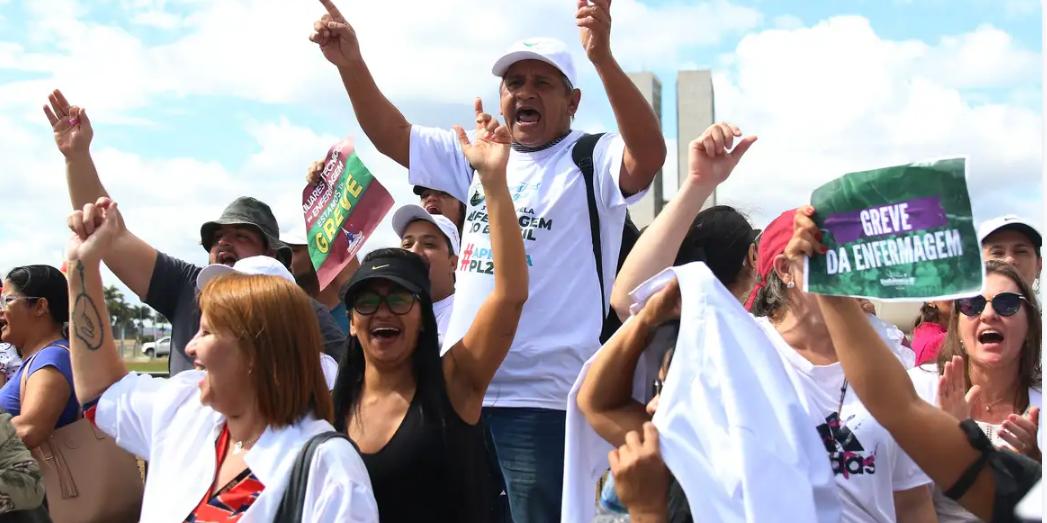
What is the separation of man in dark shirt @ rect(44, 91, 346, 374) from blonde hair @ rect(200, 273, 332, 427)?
646 mm

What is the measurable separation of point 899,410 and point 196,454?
1675 mm

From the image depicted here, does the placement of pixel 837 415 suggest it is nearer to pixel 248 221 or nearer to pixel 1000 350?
pixel 1000 350

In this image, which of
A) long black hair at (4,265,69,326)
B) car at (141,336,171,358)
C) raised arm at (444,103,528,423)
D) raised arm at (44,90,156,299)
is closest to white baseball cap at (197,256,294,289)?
raised arm at (44,90,156,299)

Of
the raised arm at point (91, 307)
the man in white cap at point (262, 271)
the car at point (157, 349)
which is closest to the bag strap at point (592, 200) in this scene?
the man in white cap at point (262, 271)

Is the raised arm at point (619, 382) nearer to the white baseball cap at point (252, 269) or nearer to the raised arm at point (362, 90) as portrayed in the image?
the white baseball cap at point (252, 269)

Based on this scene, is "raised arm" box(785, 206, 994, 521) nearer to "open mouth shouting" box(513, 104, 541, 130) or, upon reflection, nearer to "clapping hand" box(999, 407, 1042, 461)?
"clapping hand" box(999, 407, 1042, 461)

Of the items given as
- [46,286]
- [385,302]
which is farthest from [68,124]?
[385,302]

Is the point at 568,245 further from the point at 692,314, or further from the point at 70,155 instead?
the point at 70,155

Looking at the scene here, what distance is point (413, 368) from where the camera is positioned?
10.3 feet

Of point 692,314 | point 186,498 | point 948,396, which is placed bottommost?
point 186,498

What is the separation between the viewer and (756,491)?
2.07 m

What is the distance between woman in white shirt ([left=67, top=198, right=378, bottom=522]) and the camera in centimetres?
254

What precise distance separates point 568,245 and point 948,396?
1349mm

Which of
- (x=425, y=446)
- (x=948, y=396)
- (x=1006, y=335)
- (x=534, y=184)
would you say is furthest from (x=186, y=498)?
(x=1006, y=335)
